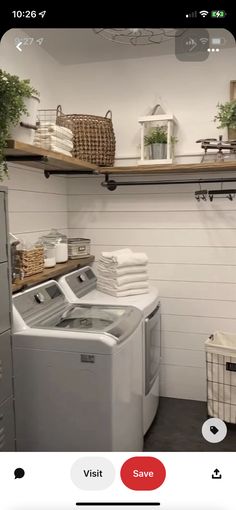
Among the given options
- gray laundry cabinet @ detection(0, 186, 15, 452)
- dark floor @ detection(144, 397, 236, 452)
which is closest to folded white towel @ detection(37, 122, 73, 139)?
gray laundry cabinet @ detection(0, 186, 15, 452)

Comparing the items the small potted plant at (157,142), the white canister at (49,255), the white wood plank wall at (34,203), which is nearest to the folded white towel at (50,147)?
the white wood plank wall at (34,203)

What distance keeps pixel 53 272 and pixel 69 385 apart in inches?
23.7

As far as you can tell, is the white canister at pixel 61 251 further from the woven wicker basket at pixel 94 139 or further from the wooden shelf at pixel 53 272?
the woven wicker basket at pixel 94 139

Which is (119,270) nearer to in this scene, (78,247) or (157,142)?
(78,247)

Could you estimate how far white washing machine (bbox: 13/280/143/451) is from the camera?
132 cm

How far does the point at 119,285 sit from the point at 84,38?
1405 mm

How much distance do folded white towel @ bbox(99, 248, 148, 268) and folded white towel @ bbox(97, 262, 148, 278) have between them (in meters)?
0.02

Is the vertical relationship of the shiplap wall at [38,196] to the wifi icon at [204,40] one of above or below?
below

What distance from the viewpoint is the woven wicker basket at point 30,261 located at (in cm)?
157

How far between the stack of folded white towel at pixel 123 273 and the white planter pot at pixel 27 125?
33.3 inches

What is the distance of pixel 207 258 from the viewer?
206 cm

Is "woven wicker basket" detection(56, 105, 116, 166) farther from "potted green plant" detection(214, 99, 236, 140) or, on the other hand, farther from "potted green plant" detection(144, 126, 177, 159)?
"potted green plant" detection(214, 99, 236, 140)
